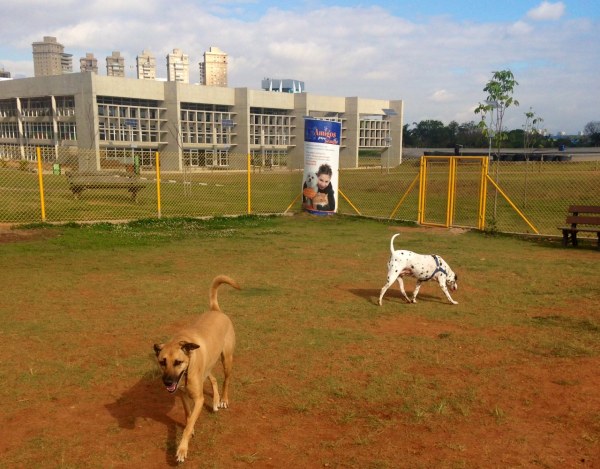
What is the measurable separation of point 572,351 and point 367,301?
3.09 meters

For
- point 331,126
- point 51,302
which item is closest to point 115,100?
point 331,126

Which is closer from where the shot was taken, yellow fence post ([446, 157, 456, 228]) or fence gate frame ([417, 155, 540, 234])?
fence gate frame ([417, 155, 540, 234])

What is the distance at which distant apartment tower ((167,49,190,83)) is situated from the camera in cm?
14525

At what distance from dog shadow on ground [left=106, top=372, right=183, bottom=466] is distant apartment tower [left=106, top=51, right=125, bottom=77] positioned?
138915 mm

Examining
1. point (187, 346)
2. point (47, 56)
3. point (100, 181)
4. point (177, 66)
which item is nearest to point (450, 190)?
point (187, 346)

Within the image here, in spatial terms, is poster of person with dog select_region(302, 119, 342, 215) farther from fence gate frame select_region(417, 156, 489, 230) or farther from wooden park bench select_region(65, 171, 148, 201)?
wooden park bench select_region(65, 171, 148, 201)

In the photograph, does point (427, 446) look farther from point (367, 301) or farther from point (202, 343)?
point (367, 301)

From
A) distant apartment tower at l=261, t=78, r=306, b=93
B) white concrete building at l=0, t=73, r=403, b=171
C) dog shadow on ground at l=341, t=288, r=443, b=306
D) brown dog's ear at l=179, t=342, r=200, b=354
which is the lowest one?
dog shadow on ground at l=341, t=288, r=443, b=306

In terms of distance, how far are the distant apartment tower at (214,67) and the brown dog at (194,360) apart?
144043 mm

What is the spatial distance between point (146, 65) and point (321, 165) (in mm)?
135953

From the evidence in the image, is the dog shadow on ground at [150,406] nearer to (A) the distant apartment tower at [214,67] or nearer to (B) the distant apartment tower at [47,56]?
(A) the distant apartment tower at [214,67]

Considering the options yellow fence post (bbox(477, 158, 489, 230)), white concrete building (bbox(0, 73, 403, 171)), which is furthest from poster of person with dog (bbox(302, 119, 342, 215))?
white concrete building (bbox(0, 73, 403, 171))

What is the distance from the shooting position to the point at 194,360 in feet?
13.4

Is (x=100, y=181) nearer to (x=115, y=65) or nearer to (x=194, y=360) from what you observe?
(x=194, y=360)
